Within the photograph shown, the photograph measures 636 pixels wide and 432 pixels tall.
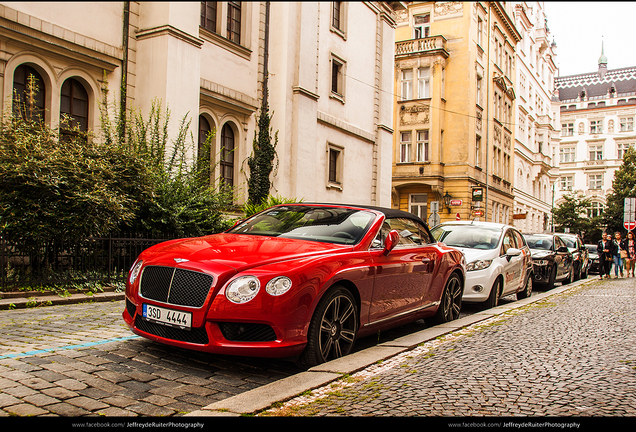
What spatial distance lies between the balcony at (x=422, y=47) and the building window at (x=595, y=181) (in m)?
55.3

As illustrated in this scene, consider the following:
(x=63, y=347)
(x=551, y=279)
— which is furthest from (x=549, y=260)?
(x=63, y=347)

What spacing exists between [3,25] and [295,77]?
1048 centimetres

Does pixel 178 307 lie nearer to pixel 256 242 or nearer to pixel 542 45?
pixel 256 242

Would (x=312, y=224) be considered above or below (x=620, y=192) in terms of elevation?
below

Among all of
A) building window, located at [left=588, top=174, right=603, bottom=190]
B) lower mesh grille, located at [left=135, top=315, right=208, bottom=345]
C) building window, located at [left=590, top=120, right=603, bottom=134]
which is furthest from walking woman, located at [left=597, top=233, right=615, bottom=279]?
building window, located at [left=590, top=120, right=603, bottom=134]

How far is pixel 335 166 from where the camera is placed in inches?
981

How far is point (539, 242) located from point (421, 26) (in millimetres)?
28130

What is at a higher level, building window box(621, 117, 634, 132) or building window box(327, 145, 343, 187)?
building window box(621, 117, 634, 132)

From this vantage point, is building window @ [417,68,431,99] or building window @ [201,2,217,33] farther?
building window @ [417,68,431,99]

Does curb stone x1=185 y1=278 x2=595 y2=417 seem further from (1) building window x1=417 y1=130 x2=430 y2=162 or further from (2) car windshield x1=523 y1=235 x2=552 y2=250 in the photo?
(1) building window x1=417 y1=130 x2=430 y2=162

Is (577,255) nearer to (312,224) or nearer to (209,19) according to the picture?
(209,19)

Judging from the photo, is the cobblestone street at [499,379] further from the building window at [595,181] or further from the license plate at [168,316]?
the building window at [595,181]

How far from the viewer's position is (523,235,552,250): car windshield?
17.1 meters

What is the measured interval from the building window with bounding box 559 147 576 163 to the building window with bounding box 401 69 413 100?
56803 millimetres
